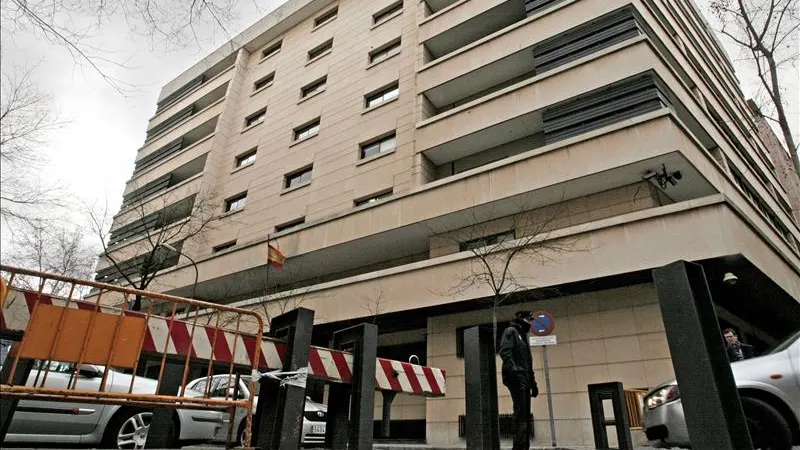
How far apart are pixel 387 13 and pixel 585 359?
64.1 ft

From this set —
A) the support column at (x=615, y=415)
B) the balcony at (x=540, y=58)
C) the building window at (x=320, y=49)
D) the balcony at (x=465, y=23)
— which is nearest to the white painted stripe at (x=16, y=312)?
the support column at (x=615, y=415)

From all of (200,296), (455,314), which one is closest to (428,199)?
(455,314)

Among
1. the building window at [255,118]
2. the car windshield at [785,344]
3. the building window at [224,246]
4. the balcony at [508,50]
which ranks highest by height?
the building window at [255,118]

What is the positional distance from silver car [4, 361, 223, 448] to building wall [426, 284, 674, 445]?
9.01 meters

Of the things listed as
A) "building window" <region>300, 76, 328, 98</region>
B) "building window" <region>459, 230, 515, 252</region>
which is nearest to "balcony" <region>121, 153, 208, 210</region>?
"building window" <region>300, 76, 328, 98</region>

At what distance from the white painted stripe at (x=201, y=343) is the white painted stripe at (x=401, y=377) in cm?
222

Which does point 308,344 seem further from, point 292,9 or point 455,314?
point 292,9

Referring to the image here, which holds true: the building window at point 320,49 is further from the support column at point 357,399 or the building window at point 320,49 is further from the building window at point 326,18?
the support column at point 357,399

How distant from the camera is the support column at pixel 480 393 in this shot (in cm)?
451

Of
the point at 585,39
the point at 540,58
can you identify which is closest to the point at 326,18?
the point at 540,58

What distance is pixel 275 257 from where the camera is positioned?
17453mm

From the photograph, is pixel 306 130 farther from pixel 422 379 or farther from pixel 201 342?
pixel 201 342

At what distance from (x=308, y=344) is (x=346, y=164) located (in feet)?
52.8

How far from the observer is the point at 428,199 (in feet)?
50.3
